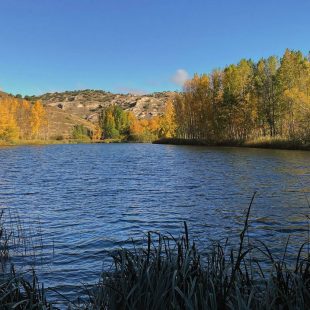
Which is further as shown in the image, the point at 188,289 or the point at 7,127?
the point at 7,127

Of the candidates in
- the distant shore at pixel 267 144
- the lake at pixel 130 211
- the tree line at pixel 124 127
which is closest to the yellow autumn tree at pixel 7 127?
the distant shore at pixel 267 144

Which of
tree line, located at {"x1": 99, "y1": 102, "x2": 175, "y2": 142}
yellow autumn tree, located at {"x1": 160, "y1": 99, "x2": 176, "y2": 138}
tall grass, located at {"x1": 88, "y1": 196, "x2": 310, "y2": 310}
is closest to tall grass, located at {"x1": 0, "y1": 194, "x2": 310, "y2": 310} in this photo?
tall grass, located at {"x1": 88, "y1": 196, "x2": 310, "y2": 310}

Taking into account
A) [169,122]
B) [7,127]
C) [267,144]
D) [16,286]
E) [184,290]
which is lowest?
[16,286]

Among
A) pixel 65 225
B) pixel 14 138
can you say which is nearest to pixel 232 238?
pixel 65 225

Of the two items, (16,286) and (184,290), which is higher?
(184,290)

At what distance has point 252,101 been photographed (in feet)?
259

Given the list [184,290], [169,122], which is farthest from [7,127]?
[184,290]

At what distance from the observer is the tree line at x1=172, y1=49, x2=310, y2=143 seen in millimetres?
66188

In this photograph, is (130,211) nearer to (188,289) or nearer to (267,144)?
(188,289)

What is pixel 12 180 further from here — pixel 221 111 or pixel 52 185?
pixel 221 111

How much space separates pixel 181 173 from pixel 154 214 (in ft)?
56.9

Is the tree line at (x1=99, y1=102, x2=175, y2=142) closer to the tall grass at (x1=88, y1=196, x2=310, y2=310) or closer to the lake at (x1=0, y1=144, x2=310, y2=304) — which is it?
the lake at (x1=0, y1=144, x2=310, y2=304)

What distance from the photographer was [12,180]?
101 ft

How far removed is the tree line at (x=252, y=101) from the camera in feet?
217
